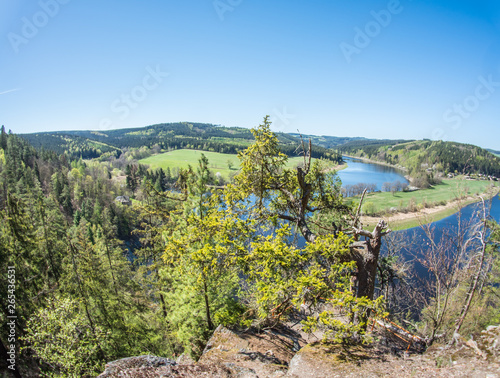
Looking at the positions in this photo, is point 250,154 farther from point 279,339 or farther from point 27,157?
point 27,157

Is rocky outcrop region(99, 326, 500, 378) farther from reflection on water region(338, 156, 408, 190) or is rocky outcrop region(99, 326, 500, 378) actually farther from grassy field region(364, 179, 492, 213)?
reflection on water region(338, 156, 408, 190)

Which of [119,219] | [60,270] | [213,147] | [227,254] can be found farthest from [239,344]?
[213,147]

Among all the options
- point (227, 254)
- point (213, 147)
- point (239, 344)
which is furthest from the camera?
point (213, 147)

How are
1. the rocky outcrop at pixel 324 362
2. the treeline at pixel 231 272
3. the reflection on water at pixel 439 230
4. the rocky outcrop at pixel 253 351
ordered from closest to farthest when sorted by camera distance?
the rocky outcrop at pixel 324 362, the treeline at pixel 231 272, the rocky outcrop at pixel 253 351, the reflection on water at pixel 439 230

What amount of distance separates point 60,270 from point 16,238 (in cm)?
491

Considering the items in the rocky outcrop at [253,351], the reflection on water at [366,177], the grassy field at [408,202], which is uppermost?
the rocky outcrop at [253,351]

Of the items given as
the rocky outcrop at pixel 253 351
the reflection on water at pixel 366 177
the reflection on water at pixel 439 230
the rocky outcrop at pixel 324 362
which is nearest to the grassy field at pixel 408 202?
the reflection on water at pixel 439 230

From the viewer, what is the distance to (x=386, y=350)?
7.66m

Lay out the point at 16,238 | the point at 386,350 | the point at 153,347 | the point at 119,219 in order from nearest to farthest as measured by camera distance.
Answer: the point at 386,350
the point at 16,238
the point at 153,347
the point at 119,219

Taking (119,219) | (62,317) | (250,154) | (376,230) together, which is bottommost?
(119,219)

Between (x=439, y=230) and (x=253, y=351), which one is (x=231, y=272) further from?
(x=439, y=230)

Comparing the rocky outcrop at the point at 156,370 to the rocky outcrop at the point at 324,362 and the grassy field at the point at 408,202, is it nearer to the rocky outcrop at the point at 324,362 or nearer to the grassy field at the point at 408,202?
the rocky outcrop at the point at 324,362

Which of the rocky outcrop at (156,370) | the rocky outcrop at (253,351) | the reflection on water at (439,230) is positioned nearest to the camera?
the rocky outcrop at (156,370)

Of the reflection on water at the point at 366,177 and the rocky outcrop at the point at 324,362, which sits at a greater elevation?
the rocky outcrop at the point at 324,362
